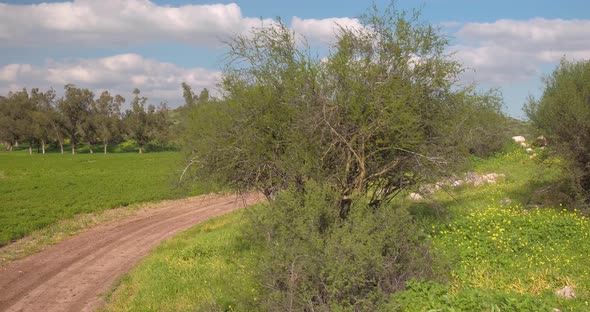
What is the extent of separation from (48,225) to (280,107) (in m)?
15.1

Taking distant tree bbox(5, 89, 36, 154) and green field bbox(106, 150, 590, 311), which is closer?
green field bbox(106, 150, 590, 311)

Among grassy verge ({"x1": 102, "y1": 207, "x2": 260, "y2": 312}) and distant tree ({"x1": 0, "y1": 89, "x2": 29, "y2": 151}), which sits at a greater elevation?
distant tree ({"x1": 0, "y1": 89, "x2": 29, "y2": 151})

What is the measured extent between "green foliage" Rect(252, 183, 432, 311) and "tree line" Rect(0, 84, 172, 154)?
8512 cm

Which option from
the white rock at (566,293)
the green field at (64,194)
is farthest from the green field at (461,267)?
the green field at (64,194)

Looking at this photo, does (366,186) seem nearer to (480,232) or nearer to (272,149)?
(272,149)

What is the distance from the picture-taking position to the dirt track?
11.9 metres

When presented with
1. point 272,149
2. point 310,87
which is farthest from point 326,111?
point 272,149

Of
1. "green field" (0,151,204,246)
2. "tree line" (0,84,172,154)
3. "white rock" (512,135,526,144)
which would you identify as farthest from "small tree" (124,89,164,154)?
"white rock" (512,135,526,144)

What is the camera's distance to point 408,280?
859 cm

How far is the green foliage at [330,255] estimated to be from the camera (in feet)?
24.3

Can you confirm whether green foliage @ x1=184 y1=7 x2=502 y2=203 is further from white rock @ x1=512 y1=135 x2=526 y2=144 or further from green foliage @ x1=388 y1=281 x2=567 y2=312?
white rock @ x1=512 y1=135 x2=526 y2=144

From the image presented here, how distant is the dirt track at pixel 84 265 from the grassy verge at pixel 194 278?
84cm

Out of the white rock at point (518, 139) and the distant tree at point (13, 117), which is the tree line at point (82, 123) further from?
the white rock at point (518, 139)

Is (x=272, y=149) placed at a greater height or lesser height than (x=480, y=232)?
greater
